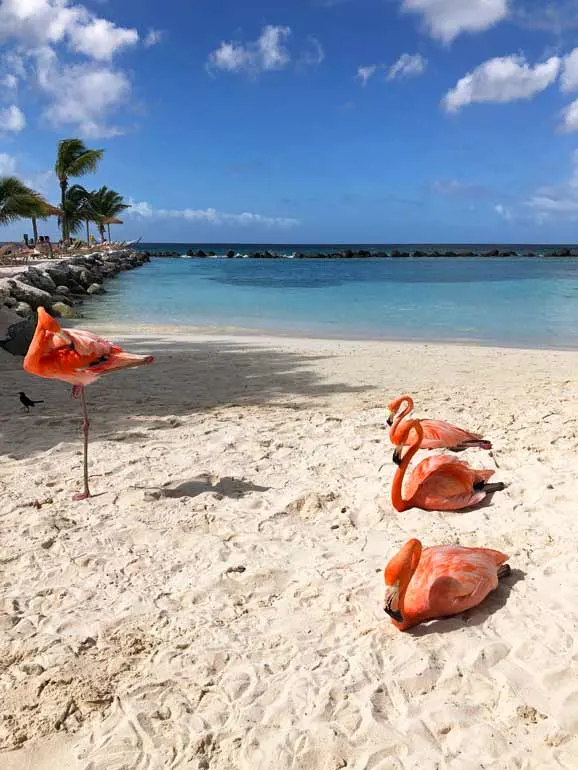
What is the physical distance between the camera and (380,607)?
3256mm

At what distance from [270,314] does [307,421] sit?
14.8 metres

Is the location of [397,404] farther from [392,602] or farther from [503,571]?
[392,602]

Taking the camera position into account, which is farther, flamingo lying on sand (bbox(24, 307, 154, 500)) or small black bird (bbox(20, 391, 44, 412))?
small black bird (bbox(20, 391, 44, 412))

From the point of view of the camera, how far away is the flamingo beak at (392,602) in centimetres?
292

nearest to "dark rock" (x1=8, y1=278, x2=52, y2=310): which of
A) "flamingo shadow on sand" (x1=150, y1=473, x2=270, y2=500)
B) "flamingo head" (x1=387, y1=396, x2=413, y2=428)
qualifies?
"flamingo shadow on sand" (x1=150, y1=473, x2=270, y2=500)

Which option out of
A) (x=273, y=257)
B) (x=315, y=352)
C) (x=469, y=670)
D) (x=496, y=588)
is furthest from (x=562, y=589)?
(x=273, y=257)

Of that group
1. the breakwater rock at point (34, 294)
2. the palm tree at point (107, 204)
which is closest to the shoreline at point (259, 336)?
the breakwater rock at point (34, 294)

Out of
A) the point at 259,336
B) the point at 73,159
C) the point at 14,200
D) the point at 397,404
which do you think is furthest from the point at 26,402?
the point at 73,159

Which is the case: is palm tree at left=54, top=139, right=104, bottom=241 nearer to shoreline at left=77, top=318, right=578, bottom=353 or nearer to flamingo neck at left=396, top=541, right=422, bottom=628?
shoreline at left=77, top=318, right=578, bottom=353

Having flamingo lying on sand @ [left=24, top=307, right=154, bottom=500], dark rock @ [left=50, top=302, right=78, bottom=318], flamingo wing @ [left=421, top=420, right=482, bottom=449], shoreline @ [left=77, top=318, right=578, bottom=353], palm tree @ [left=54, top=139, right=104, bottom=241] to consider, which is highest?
palm tree @ [left=54, top=139, right=104, bottom=241]

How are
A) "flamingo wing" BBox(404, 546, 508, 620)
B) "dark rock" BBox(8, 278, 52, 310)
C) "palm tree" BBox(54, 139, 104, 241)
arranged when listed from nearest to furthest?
1. "flamingo wing" BBox(404, 546, 508, 620)
2. "dark rock" BBox(8, 278, 52, 310)
3. "palm tree" BBox(54, 139, 104, 241)

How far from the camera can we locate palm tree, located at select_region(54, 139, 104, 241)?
40.7 m

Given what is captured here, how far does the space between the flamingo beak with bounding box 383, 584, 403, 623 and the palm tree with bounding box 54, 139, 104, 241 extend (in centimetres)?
4348

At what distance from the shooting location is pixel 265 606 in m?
3.29
